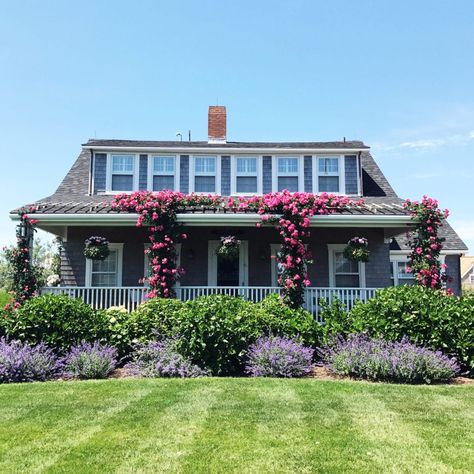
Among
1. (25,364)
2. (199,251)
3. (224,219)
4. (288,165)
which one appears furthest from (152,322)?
(288,165)

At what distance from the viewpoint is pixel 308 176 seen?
49.8ft

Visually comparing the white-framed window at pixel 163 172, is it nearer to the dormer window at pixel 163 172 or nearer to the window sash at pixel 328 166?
the dormer window at pixel 163 172

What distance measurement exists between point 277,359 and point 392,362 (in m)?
1.89

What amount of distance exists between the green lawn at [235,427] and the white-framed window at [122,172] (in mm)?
9083

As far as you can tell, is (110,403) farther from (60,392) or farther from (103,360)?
(103,360)

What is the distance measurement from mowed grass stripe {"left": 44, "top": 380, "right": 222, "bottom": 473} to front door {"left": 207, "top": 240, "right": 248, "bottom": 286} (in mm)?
7564

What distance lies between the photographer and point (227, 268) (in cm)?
1388

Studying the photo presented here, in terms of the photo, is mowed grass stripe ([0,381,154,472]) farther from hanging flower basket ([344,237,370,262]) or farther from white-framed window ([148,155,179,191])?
white-framed window ([148,155,179,191])

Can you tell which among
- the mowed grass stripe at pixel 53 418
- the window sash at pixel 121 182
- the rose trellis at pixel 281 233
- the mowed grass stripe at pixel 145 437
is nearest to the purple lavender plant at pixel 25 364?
the mowed grass stripe at pixel 53 418

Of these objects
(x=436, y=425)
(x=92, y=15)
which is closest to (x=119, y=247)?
(x=92, y=15)

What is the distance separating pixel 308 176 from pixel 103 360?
32.4 ft

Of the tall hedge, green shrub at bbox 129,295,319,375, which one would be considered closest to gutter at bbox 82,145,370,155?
green shrub at bbox 129,295,319,375

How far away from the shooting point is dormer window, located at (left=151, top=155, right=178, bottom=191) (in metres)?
15.1

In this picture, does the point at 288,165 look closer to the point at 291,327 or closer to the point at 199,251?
the point at 199,251
